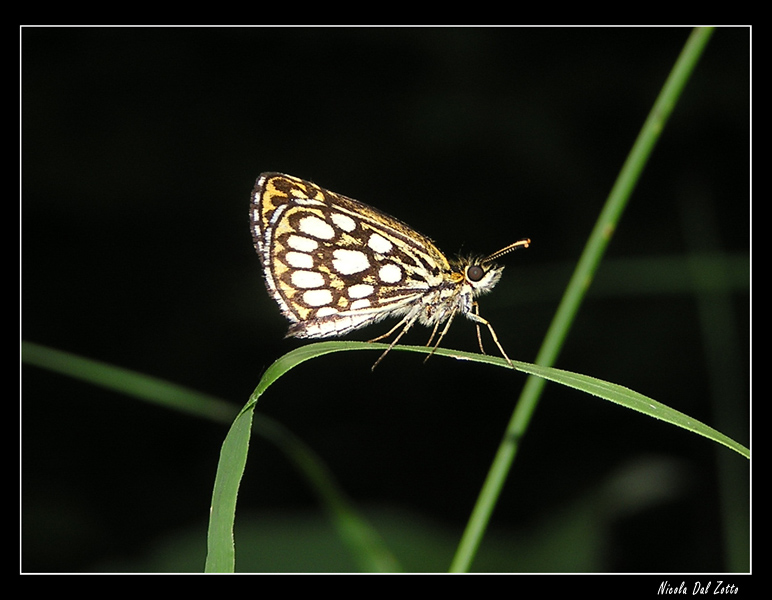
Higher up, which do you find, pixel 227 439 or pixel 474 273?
pixel 474 273

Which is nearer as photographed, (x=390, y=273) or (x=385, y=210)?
(x=390, y=273)

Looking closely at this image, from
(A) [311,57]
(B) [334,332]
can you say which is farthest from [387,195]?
(B) [334,332]

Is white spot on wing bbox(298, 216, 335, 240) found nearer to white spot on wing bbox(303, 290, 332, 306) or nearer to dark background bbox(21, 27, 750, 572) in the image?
white spot on wing bbox(303, 290, 332, 306)

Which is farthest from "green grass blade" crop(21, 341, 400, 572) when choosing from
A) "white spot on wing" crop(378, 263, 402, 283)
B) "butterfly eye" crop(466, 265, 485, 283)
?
"butterfly eye" crop(466, 265, 485, 283)

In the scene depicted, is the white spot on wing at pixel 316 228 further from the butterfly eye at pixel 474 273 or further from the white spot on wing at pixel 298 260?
the butterfly eye at pixel 474 273

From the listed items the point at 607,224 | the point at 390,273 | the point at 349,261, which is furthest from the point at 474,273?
the point at 607,224

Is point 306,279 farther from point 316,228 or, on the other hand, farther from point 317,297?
point 316,228

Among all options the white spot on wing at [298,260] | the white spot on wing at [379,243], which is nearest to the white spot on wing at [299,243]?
the white spot on wing at [298,260]

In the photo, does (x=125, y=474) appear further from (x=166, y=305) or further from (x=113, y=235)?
(x=113, y=235)
